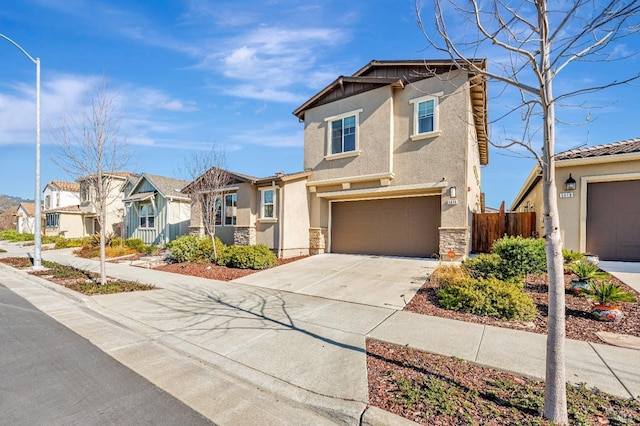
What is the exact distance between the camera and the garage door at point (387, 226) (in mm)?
12195

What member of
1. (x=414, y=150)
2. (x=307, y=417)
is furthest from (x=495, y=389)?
(x=414, y=150)

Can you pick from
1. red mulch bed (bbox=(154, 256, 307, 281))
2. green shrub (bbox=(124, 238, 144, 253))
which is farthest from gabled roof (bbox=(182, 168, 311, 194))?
green shrub (bbox=(124, 238, 144, 253))

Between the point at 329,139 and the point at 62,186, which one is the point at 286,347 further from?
the point at 62,186

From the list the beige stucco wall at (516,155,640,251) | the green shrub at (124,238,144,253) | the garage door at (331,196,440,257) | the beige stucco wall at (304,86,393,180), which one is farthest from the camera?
the green shrub at (124,238,144,253)

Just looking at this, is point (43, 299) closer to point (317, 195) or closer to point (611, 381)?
point (317, 195)

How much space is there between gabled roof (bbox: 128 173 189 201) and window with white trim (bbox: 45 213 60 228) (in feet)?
50.0

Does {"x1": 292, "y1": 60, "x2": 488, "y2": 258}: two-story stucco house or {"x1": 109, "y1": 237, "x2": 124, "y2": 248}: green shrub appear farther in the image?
{"x1": 109, "y1": 237, "x2": 124, "y2": 248}: green shrub

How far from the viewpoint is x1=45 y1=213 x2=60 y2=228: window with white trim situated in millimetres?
30562

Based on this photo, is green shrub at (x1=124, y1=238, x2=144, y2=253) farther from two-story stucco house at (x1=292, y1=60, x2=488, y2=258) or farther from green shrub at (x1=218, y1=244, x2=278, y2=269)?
two-story stucco house at (x1=292, y1=60, x2=488, y2=258)

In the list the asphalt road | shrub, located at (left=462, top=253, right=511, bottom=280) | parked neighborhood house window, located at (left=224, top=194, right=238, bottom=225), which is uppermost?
parked neighborhood house window, located at (left=224, top=194, right=238, bottom=225)

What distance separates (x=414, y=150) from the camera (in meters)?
12.1

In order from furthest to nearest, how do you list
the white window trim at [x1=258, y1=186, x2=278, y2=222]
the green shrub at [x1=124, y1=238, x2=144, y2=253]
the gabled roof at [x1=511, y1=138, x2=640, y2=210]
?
the green shrub at [x1=124, y1=238, x2=144, y2=253] → the white window trim at [x1=258, y1=186, x2=278, y2=222] → the gabled roof at [x1=511, y1=138, x2=640, y2=210]

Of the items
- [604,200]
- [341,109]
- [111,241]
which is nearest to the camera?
[604,200]

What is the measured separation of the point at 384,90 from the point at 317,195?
543 cm
